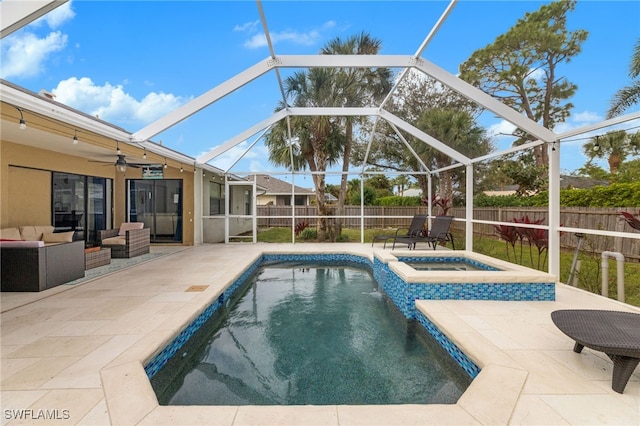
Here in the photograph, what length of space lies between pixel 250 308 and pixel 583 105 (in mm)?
18291

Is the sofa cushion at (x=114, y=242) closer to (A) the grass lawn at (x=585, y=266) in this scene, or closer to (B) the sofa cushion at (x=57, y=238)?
(B) the sofa cushion at (x=57, y=238)

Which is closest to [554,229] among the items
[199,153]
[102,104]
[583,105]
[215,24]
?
[215,24]

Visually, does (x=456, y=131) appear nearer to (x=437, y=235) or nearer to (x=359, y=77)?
(x=359, y=77)

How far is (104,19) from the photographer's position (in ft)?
23.8

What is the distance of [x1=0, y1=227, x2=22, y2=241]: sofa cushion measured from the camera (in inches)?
231

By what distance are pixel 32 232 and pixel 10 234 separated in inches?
18.9

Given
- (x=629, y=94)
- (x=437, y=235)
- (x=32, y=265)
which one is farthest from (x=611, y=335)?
(x=629, y=94)

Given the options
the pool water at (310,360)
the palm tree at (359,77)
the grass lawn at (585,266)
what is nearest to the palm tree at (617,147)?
the grass lawn at (585,266)

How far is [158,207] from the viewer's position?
10.6 metres

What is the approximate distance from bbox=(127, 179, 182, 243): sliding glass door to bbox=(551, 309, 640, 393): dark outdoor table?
10251 millimetres

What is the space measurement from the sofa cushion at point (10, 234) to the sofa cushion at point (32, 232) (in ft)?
0.47

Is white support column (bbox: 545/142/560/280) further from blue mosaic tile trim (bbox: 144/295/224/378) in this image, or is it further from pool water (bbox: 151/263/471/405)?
blue mosaic tile trim (bbox: 144/295/224/378)

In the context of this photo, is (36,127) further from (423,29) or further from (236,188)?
(236,188)

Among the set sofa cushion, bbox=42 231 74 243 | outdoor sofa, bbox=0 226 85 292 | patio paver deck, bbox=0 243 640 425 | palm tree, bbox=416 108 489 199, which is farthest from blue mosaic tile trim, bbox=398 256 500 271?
sofa cushion, bbox=42 231 74 243
